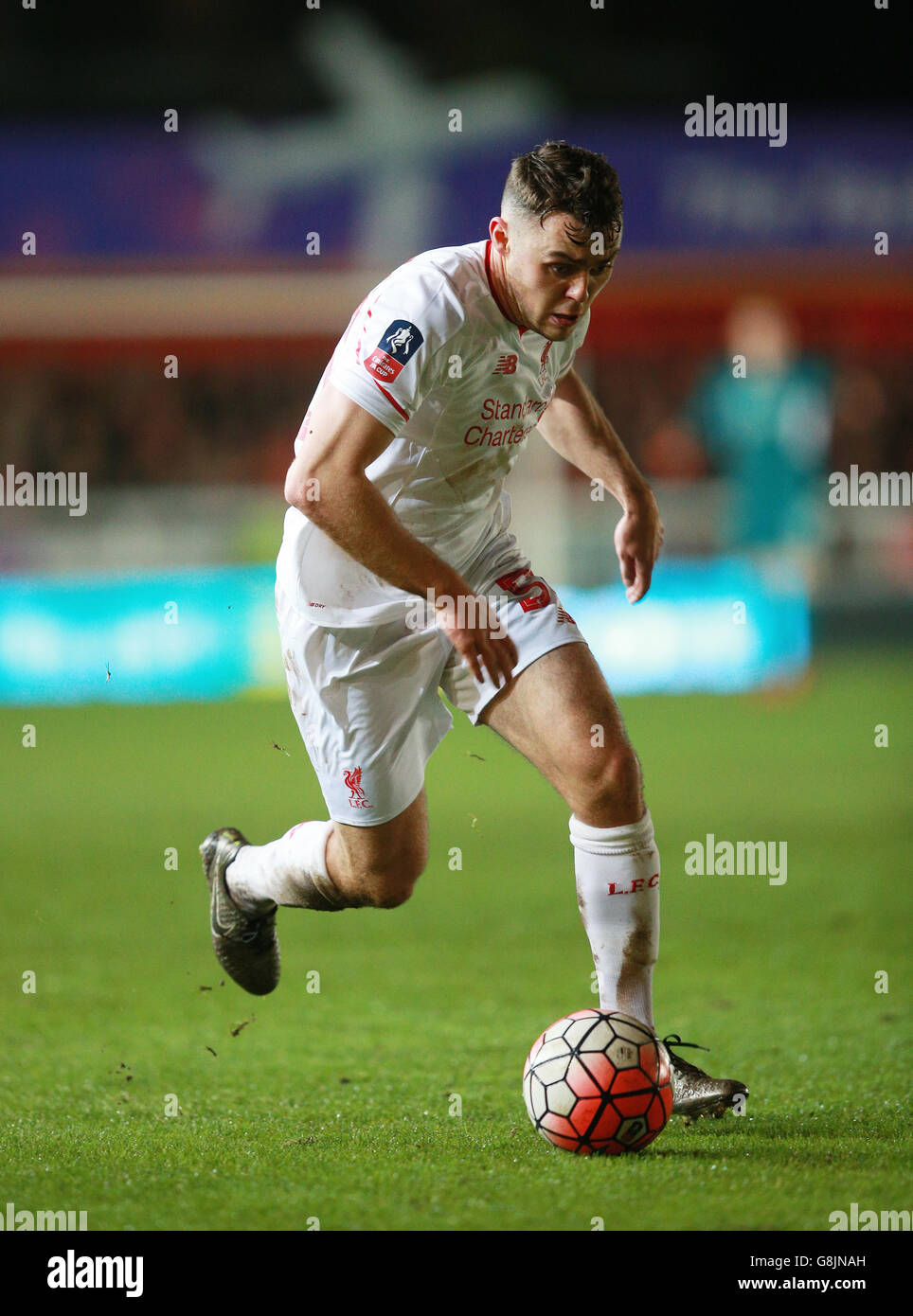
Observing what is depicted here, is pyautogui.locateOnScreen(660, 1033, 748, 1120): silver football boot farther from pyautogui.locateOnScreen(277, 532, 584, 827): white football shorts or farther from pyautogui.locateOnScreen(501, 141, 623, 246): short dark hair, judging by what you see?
pyautogui.locateOnScreen(501, 141, 623, 246): short dark hair

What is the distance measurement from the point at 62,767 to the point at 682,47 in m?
14.7

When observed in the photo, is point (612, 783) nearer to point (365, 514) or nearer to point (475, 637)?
point (475, 637)

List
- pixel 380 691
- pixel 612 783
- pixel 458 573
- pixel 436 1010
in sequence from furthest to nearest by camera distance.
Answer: pixel 436 1010 → pixel 380 691 → pixel 458 573 → pixel 612 783

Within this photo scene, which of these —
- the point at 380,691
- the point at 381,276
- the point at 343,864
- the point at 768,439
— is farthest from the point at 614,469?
the point at 381,276

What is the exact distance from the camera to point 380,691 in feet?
12.4

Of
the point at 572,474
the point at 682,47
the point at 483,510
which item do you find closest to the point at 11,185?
the point at 572,474

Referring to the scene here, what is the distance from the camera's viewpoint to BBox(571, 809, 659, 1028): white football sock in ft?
11.3

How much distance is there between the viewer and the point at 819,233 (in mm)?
17062

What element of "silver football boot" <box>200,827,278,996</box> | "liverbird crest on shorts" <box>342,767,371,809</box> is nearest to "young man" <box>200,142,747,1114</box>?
"liverbird crest on shorts" <box>342,767,371,809</box>

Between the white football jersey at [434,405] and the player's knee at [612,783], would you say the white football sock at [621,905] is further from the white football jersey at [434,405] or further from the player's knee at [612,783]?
the white football jersey at [434,405]

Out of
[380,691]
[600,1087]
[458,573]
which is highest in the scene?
[458,573]

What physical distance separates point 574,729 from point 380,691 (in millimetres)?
602

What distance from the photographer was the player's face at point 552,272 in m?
3.23

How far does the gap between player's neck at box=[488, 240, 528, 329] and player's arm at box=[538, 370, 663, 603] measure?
0.55m
